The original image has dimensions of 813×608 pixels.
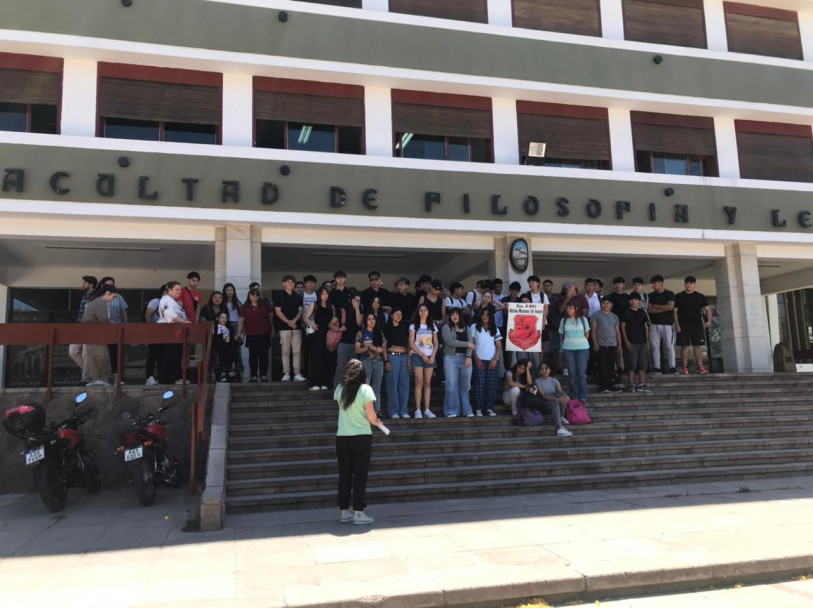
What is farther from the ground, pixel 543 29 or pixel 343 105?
pixel 543 29

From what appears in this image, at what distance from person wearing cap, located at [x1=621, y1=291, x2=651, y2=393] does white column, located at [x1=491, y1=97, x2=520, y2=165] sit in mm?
4432

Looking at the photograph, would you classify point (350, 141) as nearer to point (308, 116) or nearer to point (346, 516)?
point (308, 116)

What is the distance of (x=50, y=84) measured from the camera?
1175 centimetres

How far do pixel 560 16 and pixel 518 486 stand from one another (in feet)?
37.2

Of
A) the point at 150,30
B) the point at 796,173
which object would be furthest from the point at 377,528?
the point at 796,173

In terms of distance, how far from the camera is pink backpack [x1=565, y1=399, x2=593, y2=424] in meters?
9.96

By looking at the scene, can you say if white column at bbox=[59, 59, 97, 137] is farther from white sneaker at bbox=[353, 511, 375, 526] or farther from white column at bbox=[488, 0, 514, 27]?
white sneaker at bbox=[353, 511, 375, 526]

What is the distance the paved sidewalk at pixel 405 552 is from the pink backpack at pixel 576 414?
212 cm

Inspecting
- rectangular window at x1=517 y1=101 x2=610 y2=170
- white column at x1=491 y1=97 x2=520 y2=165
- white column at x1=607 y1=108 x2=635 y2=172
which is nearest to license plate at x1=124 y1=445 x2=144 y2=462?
white column at x1=491 y1=97 x2=520 y2=165

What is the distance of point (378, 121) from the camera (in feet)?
43.7

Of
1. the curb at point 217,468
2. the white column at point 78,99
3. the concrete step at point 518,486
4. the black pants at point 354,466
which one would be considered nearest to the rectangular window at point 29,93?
the white column at point 78,99

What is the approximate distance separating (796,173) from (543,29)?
25.1 feet

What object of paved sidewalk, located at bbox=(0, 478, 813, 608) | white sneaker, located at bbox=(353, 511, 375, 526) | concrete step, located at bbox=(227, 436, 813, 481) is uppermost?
concrete step, located at bbox=(227, 436, 813, 481)

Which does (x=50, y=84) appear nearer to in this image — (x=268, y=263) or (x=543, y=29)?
(x=268, y=263)
